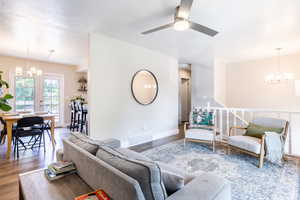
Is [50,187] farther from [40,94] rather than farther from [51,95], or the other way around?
[51,95]

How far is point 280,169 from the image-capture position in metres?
2.70

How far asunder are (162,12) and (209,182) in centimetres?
233

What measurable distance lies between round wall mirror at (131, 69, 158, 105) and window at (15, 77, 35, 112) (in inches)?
157

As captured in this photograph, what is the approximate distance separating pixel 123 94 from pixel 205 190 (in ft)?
9.76

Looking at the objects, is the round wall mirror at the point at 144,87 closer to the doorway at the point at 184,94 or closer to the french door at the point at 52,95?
the doorway at the point at 184,94

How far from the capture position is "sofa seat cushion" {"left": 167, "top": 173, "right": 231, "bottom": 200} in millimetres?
1011

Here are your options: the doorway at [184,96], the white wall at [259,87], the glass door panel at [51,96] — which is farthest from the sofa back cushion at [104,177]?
the doorway at [184,96]

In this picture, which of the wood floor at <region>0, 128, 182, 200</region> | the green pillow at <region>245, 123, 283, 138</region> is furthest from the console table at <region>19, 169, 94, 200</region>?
the green pillow at <region>245, 123, 283, 138</region>

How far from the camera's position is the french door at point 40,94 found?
536 centimetres

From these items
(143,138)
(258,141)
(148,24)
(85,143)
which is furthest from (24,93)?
(258,141)

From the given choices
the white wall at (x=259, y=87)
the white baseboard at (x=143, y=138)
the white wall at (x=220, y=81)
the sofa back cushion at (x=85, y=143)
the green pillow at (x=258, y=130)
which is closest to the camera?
the sofa back cushion at (x=85, y=143)

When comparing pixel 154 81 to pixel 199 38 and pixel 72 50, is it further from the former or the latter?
pixel 72 50

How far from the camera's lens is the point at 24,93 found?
5457 millimetres

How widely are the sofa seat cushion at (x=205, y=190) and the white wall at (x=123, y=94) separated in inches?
98.5
